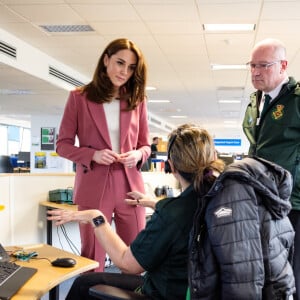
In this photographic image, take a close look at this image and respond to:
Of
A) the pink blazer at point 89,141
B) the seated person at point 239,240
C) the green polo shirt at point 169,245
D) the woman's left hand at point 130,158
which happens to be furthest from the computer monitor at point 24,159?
the seated person at point 239,240

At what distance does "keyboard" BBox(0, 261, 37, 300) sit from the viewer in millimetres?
1423

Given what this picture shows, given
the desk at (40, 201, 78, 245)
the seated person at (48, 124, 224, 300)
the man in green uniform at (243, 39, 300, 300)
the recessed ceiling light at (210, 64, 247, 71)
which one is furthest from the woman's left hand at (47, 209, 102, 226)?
the recessed ceiling light at (210, 64, 247, 71)

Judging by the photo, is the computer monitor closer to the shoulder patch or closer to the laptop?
the laptop

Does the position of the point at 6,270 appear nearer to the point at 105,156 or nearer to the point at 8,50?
the point at 105,156

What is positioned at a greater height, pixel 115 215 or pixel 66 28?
pixel 66 28

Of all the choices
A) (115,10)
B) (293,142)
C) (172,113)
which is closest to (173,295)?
(293,142)

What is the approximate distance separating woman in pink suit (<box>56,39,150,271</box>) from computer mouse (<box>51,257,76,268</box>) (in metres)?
0.12

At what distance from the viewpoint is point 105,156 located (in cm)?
172

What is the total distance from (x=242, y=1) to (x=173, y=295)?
3270 millimetres

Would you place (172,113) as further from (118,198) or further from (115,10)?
(118,198)

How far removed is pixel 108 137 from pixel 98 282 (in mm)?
607

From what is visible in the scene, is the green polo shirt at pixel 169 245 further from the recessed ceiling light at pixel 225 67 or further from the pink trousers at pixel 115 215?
the recessed ceiling light at pixel 225 67

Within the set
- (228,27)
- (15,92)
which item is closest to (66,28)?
(228,27)

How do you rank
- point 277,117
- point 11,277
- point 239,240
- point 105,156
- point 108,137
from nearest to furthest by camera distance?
point 239,240 → point 11,277 → point 105,156 → point 108,137 → point 277,117
